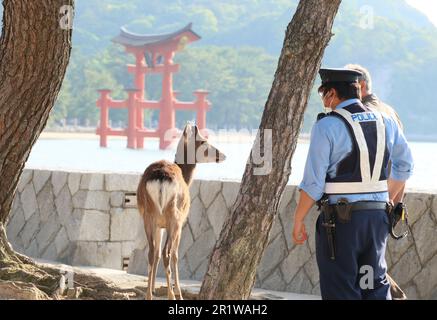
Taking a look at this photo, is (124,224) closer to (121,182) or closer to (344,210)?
(121,182)

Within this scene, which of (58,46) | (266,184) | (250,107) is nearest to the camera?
(266,184)

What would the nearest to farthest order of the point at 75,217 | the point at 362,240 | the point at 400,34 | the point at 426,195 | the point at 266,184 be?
the point at 362,240
the point at 266,184
the point at 426,195
the point at 75,217
the point at 400,34

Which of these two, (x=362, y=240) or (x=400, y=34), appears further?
(x=400, y=34)

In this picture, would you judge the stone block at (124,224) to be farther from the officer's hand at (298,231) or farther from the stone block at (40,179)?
the officer's hand at (298,231)

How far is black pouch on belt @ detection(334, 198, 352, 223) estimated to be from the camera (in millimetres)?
4789

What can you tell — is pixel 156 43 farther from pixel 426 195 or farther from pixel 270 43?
pixel 426 195

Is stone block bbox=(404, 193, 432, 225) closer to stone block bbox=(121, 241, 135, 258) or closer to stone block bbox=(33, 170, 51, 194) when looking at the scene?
stone block bbox=(121, 241, 135, 258)

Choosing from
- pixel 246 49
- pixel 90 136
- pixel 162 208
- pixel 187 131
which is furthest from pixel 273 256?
pixel 246 49

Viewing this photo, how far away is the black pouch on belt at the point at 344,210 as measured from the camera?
479 cm

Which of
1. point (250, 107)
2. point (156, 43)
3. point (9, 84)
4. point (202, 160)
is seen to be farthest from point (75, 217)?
point (250, 107)

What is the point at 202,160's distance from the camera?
867 centimetres

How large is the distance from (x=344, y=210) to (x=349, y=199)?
0.08 meters

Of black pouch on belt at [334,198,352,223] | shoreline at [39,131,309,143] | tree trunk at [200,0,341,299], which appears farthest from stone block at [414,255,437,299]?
shoreline at [39,131,309,143]

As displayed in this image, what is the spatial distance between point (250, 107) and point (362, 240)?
72.0 m
